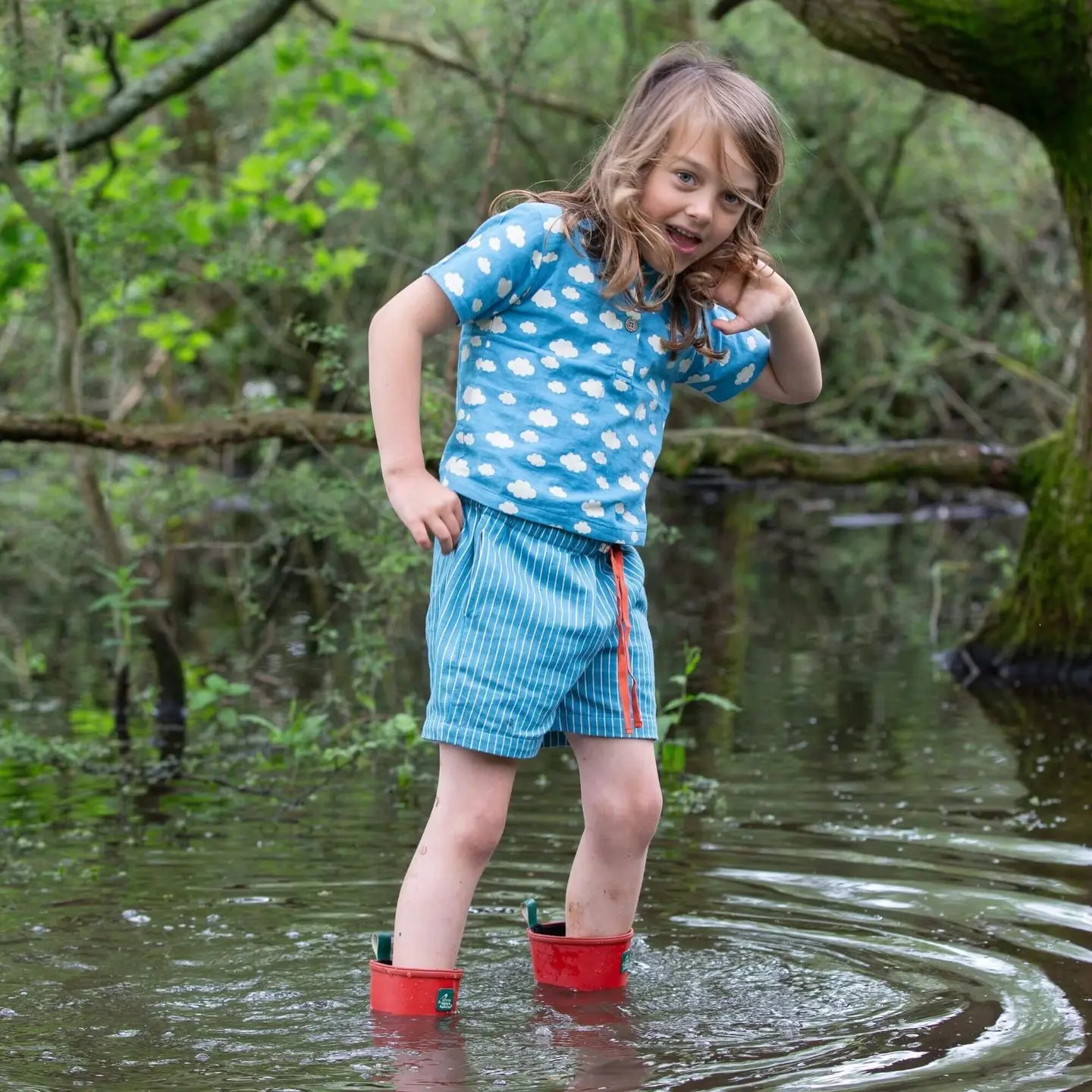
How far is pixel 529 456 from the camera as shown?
2.70m

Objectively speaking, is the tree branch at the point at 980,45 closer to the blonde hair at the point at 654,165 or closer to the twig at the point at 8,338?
the blonde hair at the point at 654,165

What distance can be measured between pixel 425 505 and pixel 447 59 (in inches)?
348

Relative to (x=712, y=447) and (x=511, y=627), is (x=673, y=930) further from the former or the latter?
(x=712, y=447)

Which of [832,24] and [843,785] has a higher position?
[832,24]

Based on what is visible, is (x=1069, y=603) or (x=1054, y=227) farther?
(x=1054, y=227)

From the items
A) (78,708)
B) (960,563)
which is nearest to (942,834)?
(78,708)

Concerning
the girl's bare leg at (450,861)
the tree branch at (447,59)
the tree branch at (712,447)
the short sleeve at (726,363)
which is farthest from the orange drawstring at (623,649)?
the tree branch at (447,59)

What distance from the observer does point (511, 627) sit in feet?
8.83

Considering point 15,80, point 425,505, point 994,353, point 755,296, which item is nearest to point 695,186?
point 755,296

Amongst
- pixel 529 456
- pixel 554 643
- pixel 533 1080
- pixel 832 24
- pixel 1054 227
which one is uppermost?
pixel 1054 227

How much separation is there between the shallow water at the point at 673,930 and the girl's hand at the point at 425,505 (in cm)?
81

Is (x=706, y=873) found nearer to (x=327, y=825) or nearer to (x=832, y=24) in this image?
(x=327, y=825)

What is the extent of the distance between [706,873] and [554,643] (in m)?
1.22

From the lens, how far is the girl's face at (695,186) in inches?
106
